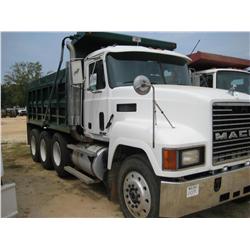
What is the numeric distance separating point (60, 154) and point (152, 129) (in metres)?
3.48

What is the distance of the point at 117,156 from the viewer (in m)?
4.45

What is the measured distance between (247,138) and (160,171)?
147 centimetres

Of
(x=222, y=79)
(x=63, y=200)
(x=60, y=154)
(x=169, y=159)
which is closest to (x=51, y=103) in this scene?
(x=60, y=154)

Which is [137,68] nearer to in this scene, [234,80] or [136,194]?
[136,194]

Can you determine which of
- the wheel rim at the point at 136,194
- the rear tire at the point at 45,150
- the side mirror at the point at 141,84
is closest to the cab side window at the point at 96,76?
the side mirror at the point at 141,84

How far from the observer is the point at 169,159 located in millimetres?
3383

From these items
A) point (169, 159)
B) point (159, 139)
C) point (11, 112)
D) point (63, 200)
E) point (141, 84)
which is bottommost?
point (63, 200)

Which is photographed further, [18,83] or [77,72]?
[18,83]

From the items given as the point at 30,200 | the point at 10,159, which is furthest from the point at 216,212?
the point at 10,159

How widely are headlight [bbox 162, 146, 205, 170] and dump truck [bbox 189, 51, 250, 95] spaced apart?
9.83ft

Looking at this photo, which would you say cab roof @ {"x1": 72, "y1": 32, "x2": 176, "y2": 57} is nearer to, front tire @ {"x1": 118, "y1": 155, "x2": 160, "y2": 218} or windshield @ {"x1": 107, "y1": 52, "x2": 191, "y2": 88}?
windshield @ {"x1": 107, "y1": 52, "x2": 191, "y2": 88}

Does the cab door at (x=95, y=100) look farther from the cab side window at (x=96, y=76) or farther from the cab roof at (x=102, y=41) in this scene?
the cab roof at (x=102, y=41)

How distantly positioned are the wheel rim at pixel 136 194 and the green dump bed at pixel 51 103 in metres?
2.62

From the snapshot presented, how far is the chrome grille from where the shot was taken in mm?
3717
